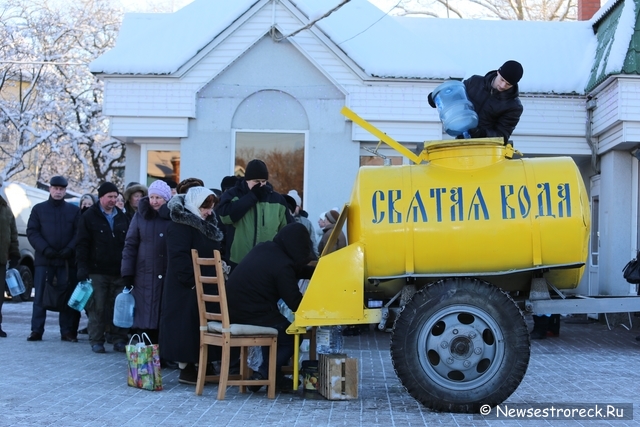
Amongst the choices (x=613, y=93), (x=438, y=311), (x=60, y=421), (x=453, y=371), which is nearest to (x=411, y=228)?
(x=438, y=311)

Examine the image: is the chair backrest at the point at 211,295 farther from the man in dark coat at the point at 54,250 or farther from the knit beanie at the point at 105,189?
the man in dark coat at the point at 54,250

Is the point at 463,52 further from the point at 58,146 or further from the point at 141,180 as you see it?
the point at 58,146

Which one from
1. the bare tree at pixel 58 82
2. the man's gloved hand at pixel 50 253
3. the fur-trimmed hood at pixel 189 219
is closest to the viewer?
the fur-trimmed hood at pixel 189 219

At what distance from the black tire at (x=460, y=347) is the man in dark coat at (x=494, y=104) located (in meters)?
1.52

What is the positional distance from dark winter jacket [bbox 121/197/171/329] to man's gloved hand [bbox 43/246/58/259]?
6.38ft

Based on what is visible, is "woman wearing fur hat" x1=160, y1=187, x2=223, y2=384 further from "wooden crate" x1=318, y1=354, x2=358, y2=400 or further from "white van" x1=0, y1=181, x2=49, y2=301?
"white van" x1=0, y1=181, x2=49, y2=301

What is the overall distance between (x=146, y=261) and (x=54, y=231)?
234 cm

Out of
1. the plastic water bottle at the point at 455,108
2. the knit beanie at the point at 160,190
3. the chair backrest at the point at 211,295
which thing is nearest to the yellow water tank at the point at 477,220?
the plastic water bottle at the point at 455,108

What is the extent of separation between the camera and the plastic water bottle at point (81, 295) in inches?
408

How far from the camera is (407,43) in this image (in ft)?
51.1

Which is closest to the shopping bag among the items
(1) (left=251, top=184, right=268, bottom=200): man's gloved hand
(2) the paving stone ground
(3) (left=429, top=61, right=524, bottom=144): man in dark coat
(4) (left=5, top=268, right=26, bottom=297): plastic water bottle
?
(2) the paving stone ground

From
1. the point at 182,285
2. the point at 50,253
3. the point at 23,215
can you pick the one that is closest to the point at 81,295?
the point at 50,253

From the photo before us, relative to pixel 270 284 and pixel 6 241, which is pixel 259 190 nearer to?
pixel 270 284

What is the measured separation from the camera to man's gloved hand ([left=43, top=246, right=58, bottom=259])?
11234 millimetres
